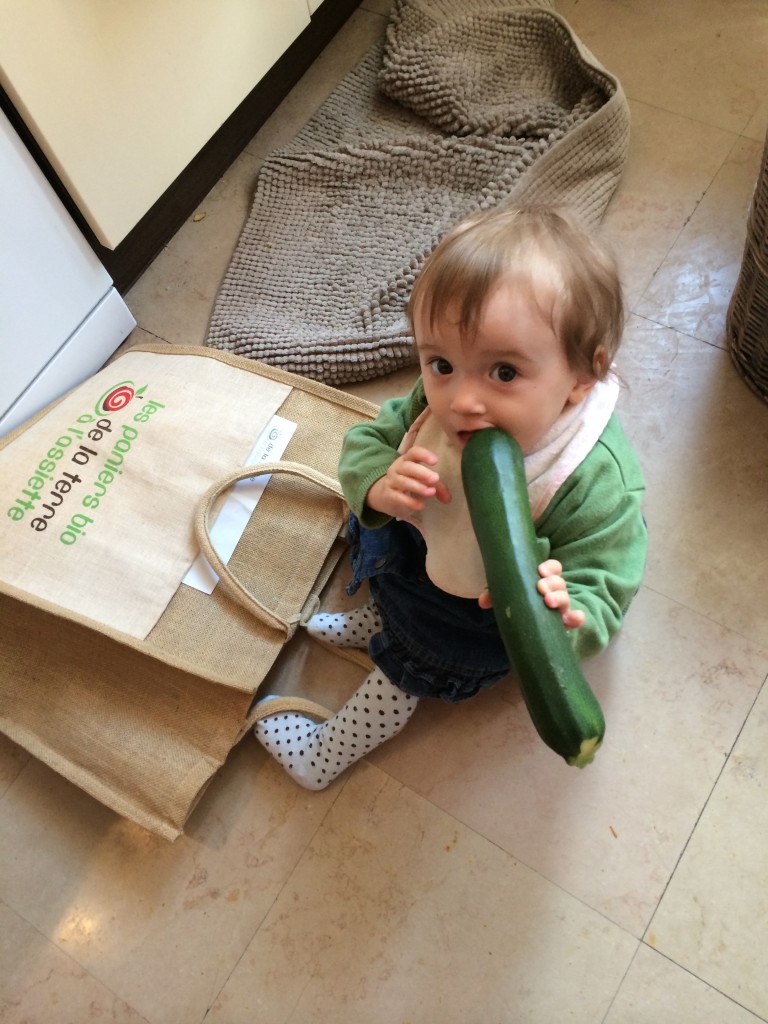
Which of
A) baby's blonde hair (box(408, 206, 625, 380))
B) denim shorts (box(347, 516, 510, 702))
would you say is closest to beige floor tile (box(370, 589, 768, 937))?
denim shorts (box(347, 516, 510, 702))

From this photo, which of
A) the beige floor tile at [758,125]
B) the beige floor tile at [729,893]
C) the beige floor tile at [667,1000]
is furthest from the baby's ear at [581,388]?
the beige floor tile at [758,125]

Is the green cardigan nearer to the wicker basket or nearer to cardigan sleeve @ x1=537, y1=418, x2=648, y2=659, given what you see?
cardigan sleeve @ x1=537, y1=418, x2=648, y2=659

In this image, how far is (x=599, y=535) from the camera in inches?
26.5

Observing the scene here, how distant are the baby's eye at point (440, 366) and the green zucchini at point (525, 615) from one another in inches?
2.8

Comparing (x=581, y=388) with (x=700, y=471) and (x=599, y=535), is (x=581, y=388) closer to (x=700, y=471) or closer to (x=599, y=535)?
(x=599, y=535)

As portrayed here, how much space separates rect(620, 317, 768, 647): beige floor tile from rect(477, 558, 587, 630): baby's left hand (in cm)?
43

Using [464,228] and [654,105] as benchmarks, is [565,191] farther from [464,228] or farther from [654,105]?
[464,228]

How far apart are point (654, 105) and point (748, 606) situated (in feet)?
2.75

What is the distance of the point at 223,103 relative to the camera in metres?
1.19

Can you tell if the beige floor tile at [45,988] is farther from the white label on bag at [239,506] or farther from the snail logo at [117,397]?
the snail logo at [117,397]

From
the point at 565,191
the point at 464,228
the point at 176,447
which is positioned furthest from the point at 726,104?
the point at 176,447

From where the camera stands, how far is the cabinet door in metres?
0.89

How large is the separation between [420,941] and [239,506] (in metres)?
0.53

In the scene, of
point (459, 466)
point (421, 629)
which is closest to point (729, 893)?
point (421, 629)
